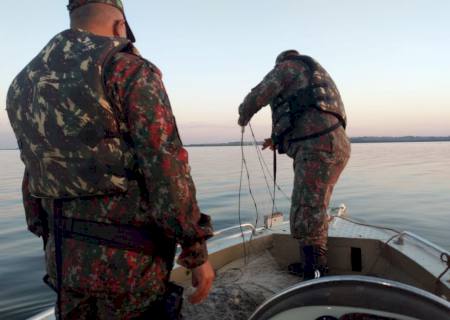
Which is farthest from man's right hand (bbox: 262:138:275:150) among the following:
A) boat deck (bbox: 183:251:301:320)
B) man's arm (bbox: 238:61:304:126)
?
boat deck (bbox: 183:251:301:320)

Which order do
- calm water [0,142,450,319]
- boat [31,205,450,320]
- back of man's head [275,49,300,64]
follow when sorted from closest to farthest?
boat [31,205,450,320], back of man's head [275,49,300,64], calm water [0,142,450,319]

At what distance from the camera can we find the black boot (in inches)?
140

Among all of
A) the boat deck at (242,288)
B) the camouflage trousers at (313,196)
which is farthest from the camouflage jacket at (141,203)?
the camouflage trousers at (313,196)

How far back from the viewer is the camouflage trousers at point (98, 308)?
62.7 inches

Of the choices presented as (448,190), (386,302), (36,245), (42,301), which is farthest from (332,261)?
(448,190)

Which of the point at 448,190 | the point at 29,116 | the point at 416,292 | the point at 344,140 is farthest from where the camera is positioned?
the point at 448,190

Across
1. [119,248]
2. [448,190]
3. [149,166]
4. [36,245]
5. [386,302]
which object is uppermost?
[149,166]

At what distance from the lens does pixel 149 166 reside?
4.93 feet

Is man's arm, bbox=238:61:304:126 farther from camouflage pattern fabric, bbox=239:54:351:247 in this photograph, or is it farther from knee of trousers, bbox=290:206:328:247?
knee of trousers, bbox=290:206:328:247

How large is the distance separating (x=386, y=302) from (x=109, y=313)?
3.72ft

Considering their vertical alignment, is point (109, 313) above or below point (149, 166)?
below

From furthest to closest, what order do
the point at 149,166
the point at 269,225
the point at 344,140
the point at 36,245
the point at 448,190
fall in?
the point at 448,190 → the point at 36,245 → the point at 269,225 → the point at 344,140 → the point at 149,166

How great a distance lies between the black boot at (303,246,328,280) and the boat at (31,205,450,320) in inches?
12.2

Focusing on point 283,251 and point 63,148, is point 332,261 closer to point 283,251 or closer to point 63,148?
point 283,251
